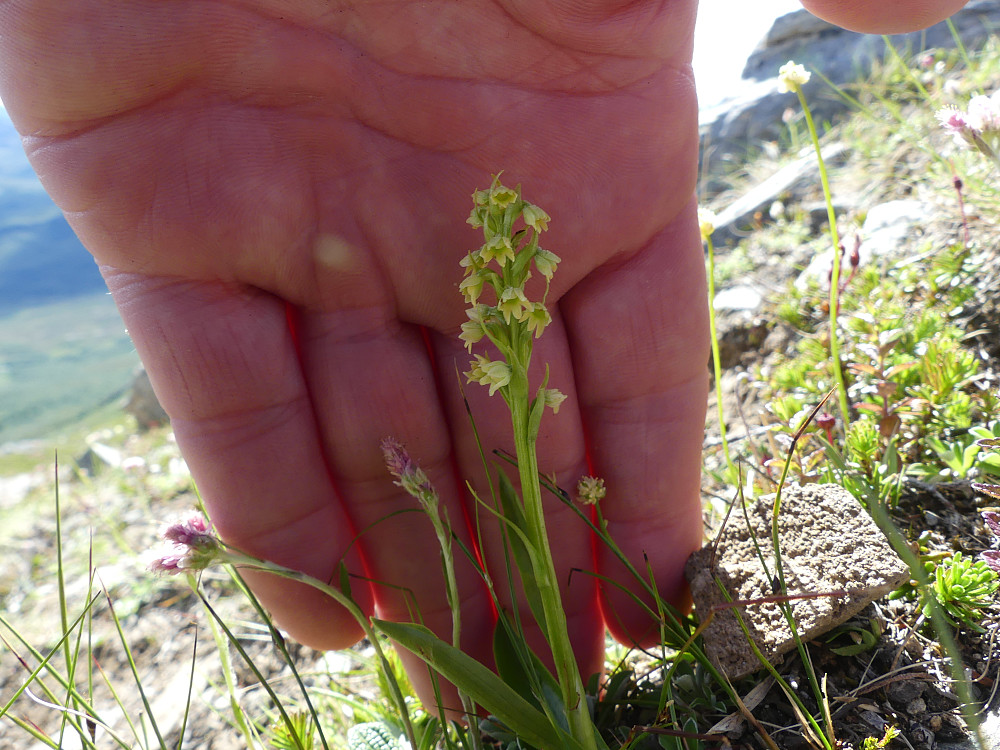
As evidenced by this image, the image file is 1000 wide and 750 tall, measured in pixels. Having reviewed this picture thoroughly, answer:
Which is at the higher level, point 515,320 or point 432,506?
point 515,320

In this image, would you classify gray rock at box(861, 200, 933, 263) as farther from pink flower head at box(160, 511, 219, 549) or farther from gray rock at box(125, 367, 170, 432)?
gray rock at box(125, 367, 170, 432)

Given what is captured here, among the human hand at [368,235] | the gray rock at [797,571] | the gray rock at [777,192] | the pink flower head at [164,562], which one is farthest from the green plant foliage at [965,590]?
the gray rock at [777,192]

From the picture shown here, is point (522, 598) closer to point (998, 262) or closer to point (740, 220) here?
point (998, 262)

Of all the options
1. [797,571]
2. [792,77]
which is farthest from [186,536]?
[792,77]

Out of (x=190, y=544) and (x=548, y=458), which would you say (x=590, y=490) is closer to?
(x=548, y=458)

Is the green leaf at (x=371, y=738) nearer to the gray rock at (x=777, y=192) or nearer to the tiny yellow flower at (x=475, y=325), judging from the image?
the tiny yellow flower at (x=475, y=325)

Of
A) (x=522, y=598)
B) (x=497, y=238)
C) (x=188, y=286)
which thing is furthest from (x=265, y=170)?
(x=522, y=598)
